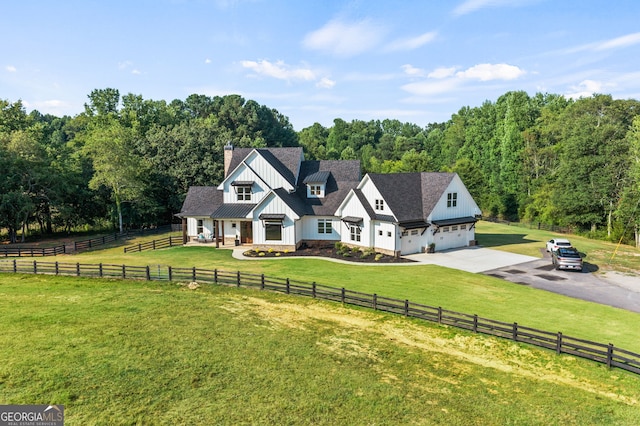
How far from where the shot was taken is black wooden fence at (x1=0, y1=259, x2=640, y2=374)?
14.7 metres

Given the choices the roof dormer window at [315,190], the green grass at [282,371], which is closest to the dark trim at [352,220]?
the roof dormer window at [315,190]

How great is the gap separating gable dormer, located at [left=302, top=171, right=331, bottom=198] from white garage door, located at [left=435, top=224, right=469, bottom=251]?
12734 mm

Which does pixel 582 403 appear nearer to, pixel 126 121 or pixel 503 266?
pixel 503 266

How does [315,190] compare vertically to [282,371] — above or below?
above

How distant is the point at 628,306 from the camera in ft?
70.2

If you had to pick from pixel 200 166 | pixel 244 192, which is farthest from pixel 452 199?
pixel 200 166

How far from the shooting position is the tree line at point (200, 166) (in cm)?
4434

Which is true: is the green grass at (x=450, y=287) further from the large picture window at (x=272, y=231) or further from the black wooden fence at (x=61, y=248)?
the large picture window at (x=272, y=231)

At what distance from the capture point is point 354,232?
121 ft

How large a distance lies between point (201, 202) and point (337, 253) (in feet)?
57.6

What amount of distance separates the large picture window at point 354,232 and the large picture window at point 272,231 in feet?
22.7

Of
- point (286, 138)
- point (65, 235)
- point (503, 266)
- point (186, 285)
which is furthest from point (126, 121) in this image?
point (503, 266)

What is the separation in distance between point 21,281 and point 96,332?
45.3ft

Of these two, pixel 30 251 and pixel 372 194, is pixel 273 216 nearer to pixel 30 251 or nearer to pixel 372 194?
pixel 372 194
